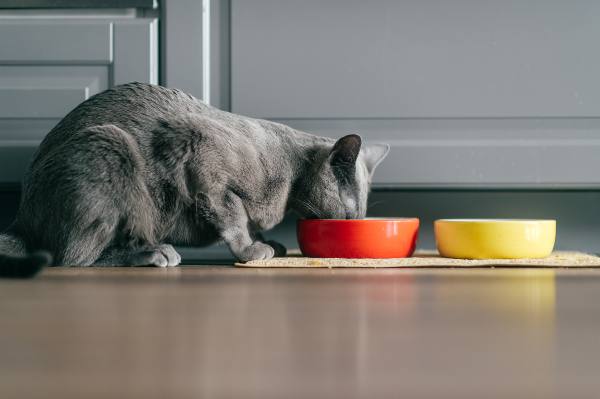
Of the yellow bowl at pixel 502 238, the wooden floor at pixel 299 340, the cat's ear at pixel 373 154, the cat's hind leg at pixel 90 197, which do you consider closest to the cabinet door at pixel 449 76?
the cat's ear at pixel 373 154

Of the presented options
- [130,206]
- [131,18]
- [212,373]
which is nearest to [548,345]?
[212,373]

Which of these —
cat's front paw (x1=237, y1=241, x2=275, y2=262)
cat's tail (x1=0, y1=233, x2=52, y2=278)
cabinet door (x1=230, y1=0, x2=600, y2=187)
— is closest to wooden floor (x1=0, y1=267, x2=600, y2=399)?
cat's tail (x1=0, y1=233, x2=52, y2=278)

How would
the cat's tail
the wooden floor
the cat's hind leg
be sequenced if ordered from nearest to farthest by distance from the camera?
the wooden floor → the cat's tail → the cat's hind leg

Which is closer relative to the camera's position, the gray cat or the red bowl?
the gray cat

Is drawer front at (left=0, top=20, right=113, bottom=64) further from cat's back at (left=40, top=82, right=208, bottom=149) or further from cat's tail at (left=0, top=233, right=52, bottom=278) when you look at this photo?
cat's tail at (left=0, top=233, right=52, bottom=278)

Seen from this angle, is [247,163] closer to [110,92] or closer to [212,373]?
[110,92]

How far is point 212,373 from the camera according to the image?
15.9 inches

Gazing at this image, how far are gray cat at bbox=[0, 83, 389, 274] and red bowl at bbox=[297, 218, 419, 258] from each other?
105 mm

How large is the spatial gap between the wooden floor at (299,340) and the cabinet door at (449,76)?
0.67 metres

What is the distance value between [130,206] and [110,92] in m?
0.28

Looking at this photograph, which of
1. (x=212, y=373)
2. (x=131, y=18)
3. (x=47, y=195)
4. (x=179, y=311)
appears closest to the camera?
(x=212, y=373)

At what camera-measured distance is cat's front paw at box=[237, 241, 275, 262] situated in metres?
1.31

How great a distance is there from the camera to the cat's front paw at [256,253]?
4.29ft

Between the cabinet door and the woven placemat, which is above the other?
the cabinet door
